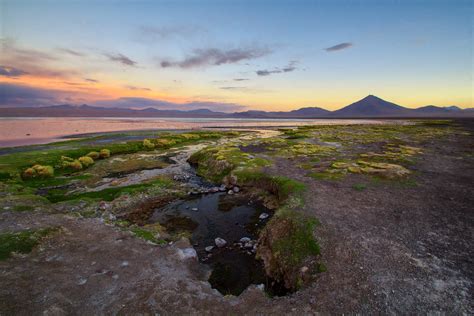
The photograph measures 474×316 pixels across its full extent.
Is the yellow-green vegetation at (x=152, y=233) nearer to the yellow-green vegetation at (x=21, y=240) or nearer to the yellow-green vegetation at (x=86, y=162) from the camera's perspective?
the yellow-green vegetation at (x=21, y=240)

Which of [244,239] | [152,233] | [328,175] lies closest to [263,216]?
[244,239]

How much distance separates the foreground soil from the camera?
952 cm

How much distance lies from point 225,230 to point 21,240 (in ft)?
42.8

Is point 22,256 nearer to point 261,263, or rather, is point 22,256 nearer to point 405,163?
point 261,263

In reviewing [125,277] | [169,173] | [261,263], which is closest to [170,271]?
[125,277]

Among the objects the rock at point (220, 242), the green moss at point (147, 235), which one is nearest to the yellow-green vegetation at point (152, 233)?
the green moss at point (147, 235)

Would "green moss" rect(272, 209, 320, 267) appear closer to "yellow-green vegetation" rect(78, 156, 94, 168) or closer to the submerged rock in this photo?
the submerged rock

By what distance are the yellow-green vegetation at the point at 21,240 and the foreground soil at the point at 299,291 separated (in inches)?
18.3

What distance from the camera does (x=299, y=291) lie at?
10.7m

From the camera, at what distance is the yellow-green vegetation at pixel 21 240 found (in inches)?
509

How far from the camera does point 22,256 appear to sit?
12.7 meters

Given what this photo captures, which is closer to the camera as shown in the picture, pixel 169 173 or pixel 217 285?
pixel 217 285

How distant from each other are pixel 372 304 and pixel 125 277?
11.3 m

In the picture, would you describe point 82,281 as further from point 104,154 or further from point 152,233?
point 104,154
